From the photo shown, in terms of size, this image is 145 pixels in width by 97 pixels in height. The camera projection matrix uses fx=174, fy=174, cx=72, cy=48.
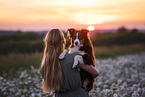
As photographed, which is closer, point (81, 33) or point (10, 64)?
point (81, 33)

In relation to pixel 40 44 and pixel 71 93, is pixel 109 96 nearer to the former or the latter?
pixel 71 93

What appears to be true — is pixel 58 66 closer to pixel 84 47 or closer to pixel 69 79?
pixel 69 79

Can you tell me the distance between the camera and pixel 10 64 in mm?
9188

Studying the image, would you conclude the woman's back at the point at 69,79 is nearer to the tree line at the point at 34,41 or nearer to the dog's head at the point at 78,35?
the dog's head at the point at 78,35

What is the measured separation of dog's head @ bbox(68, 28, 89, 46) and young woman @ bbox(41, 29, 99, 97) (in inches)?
32.1

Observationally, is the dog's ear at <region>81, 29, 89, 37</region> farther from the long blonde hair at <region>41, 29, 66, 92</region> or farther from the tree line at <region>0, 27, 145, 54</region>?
the tree line at <region>0, 27, 145, 54</region>

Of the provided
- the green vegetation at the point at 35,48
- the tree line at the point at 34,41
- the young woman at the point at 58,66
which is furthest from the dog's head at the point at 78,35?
the tree line at the point at 34,41

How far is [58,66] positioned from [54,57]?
5.8 inches

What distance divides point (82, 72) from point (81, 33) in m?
0.78

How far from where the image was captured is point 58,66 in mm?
2604

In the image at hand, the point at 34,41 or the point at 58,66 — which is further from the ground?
the point at 58,66

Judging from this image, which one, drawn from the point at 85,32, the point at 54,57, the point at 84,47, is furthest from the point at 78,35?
the point at 54,57

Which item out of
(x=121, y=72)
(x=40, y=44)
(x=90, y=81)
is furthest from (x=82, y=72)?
(x=40, y=44)

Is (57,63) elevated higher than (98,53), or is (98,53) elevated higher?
(57,63)
